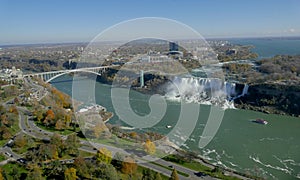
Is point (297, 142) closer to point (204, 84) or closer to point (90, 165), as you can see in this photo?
point (90, 165)

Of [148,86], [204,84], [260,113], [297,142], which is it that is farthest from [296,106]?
[148,86]

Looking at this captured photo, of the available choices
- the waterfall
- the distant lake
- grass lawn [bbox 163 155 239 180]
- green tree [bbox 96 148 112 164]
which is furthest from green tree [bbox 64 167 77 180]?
the distant lake

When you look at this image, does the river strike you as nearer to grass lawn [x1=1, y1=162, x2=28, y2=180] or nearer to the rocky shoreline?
the rocky shoreline

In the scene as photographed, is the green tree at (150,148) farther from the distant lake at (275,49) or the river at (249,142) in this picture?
the distant lake at (275,49)

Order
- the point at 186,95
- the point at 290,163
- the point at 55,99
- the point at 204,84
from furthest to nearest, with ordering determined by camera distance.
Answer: the point at 204,84 < the point at 186,95 < the point at 55,99 < the point at 290,163

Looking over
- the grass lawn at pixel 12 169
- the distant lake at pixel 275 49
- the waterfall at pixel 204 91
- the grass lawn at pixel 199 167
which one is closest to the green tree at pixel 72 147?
the grass lawn at pixel 12 169
